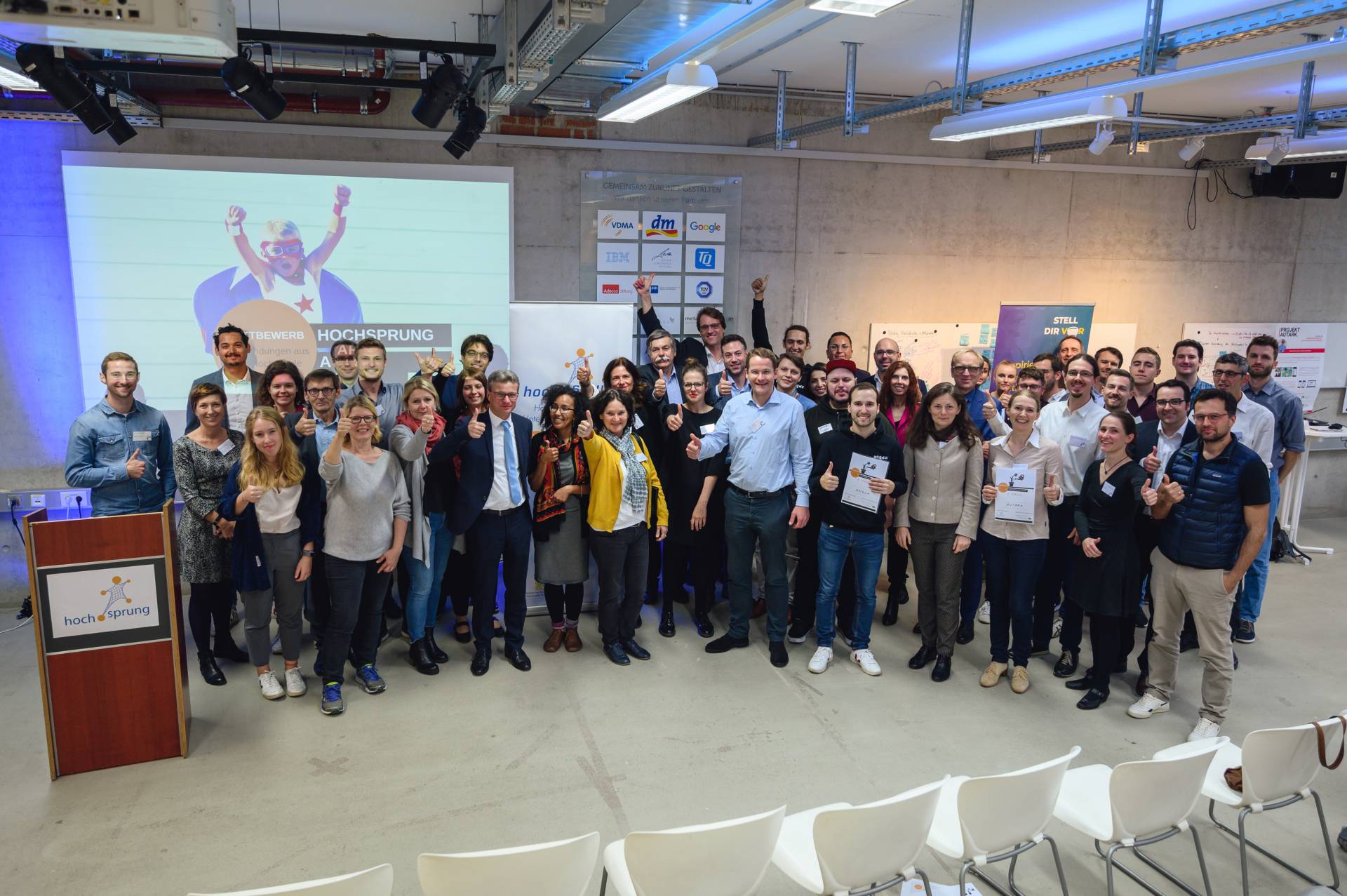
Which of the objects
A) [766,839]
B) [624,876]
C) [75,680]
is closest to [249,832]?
[75,680]

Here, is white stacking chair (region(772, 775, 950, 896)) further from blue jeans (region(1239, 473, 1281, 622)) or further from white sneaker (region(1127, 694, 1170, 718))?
blue jeans (region(1239, 473, 1281, 622))

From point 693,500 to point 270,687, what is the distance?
96.0 inches

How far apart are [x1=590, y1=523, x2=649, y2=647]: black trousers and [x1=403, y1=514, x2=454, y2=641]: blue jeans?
801 mm

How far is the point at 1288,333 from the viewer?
838cm

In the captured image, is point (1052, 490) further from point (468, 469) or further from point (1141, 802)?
point (468, 469)

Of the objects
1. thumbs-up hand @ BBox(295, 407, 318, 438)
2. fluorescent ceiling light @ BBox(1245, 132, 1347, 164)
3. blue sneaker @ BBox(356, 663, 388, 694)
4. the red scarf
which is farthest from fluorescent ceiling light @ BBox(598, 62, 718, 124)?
fluorescent ceiling light @ BBox(1245, 132, 1347, 164)

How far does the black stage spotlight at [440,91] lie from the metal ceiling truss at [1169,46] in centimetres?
255

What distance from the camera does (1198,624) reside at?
13.0ft

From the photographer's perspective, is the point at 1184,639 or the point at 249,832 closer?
the point at 249,832

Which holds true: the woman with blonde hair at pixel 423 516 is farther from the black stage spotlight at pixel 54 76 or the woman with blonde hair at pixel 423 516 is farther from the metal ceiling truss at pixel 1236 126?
the metal ceiling truss at pixel 1236 126

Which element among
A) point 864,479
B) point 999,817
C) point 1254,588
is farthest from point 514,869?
point 1254,588

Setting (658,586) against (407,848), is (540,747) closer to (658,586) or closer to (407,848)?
(407,848)

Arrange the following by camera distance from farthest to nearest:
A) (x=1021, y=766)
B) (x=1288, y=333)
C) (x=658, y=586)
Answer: (x=1288, y=333) < (x=658, y=586) < (x=1021, y=766)

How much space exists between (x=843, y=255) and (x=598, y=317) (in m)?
2.73
